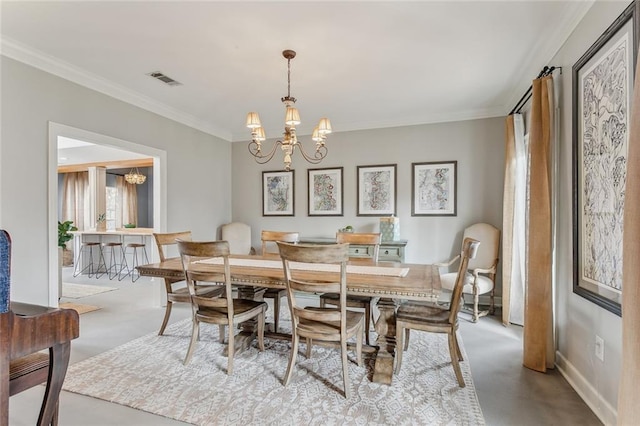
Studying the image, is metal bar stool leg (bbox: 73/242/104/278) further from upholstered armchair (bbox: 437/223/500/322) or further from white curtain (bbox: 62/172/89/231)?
upholstered armchair (bbox: 437/223/500/322)

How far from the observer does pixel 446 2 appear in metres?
2.15

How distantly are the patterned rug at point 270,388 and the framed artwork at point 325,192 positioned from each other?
2563 mm

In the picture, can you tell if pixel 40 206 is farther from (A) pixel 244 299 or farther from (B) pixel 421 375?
(B) pixel 421 375

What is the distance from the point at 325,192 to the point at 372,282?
3.09m

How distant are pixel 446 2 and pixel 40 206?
3727mm

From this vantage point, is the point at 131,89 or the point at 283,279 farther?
the point at 131,89

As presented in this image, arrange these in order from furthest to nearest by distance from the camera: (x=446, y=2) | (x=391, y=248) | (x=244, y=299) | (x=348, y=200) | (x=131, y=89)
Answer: (x=348, y=200) < (x=391, y=248) < (x=131, y=89) < (x=244, y=299) < (x=446, y=2)

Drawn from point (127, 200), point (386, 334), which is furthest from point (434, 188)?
point (127, 200)

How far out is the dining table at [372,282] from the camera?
2066mm

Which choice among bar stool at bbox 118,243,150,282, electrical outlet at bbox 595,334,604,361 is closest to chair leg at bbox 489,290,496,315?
electrical outlet at bbox 595,334,604,361

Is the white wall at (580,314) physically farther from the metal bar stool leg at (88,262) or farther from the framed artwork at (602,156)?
the metal bar stool leg at (88,262)

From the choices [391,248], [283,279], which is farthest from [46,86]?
[391,248]

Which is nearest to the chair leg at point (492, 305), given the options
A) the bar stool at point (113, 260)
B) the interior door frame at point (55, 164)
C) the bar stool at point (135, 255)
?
the interior door frame at point (55, 164)

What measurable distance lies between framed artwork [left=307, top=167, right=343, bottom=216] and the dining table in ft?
6.84
